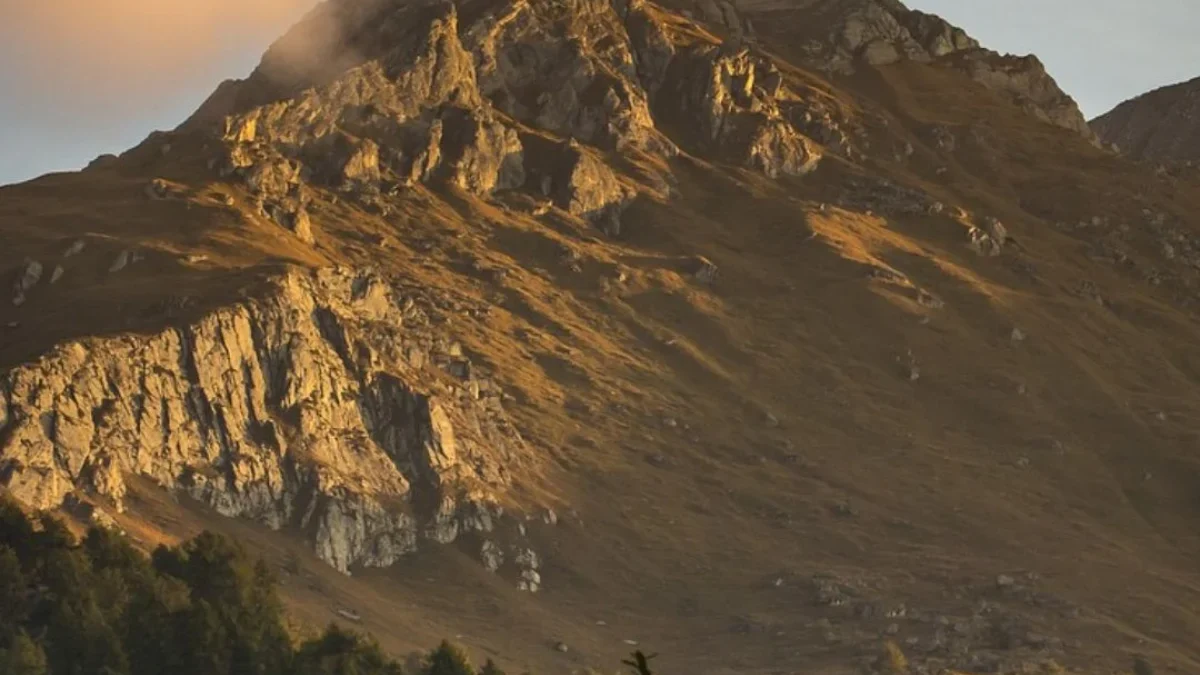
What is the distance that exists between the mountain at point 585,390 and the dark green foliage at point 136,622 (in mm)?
27832

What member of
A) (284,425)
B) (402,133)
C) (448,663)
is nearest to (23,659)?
(448,663)

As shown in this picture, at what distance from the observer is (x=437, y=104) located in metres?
191

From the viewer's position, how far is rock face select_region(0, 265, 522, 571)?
417 feet

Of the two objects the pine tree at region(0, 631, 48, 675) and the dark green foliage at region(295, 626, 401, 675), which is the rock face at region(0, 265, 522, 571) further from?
the pine tree at region(0, 631, 48, 675)

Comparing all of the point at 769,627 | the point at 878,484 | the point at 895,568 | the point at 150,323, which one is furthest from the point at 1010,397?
the point at 150,323

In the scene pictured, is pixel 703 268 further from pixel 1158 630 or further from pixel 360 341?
pixel 1158 630

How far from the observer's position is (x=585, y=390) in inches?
6176

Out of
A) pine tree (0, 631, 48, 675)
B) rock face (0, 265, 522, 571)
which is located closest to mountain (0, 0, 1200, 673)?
rock face (0, 265, 522, 571)

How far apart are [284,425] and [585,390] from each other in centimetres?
2514

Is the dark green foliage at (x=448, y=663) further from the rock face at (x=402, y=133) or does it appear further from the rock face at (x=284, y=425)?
the rock face at (x=402, y=133)

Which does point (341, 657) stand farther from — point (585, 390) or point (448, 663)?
point (585, 390)

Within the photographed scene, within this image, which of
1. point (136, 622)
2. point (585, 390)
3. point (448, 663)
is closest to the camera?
point (136, 622)

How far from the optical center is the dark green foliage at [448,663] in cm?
8894

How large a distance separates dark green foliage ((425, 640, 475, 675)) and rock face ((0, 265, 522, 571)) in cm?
3584
